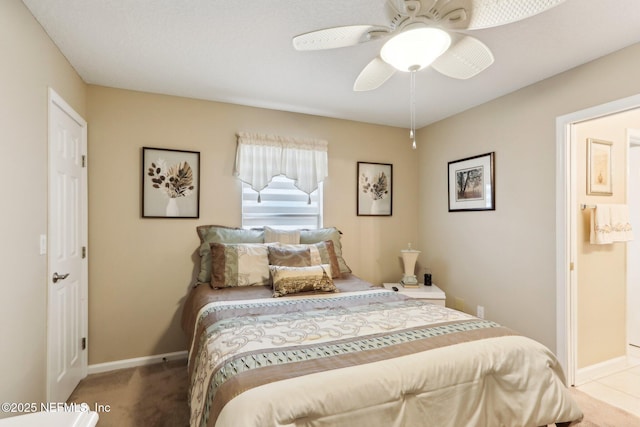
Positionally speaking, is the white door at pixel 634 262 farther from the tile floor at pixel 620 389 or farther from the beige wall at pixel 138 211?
the beige wall at pixel 138 211

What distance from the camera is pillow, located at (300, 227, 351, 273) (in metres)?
3.15

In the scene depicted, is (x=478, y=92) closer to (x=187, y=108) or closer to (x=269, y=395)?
(x=187, y=108)

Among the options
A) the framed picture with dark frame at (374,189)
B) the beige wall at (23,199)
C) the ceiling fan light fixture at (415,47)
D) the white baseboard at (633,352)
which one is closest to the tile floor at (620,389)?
the white baseboard at (633,352)

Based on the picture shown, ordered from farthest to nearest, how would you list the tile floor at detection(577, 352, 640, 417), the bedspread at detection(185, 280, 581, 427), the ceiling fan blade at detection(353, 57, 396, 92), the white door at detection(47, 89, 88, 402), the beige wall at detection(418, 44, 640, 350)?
the beige wall at detection(418, 44, 640, 350), the tile floor at detection(577, 352, 640, 417), the white door at detection(47, 89, 88, 402), the ceiling fan blade at detection(353, 57, 396, 92), the bedspread at detection(185, 280, 581, 427)

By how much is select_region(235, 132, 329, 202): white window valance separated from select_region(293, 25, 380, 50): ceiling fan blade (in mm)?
1819

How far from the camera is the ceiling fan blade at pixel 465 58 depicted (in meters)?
1.48

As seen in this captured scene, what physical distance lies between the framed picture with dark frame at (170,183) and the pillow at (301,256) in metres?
0.92

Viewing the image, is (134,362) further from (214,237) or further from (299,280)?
(299,280)

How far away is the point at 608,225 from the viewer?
2.61 meters

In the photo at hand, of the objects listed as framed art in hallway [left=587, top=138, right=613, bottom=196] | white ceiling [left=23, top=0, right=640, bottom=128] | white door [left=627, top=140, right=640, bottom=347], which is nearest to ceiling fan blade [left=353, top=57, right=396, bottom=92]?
white ceiling [left=23, top=0, right=640, bottom=128]

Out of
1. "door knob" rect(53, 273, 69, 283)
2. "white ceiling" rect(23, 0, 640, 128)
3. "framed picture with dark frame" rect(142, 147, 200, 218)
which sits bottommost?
"door knob" rect(53, 273, 69, 283)

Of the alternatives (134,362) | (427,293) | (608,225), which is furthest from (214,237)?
(608,225)

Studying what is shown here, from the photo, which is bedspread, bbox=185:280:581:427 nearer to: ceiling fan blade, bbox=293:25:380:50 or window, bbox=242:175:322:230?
ceiling fan blade, bbox=293:25:380:50

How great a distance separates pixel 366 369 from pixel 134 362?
250cm
